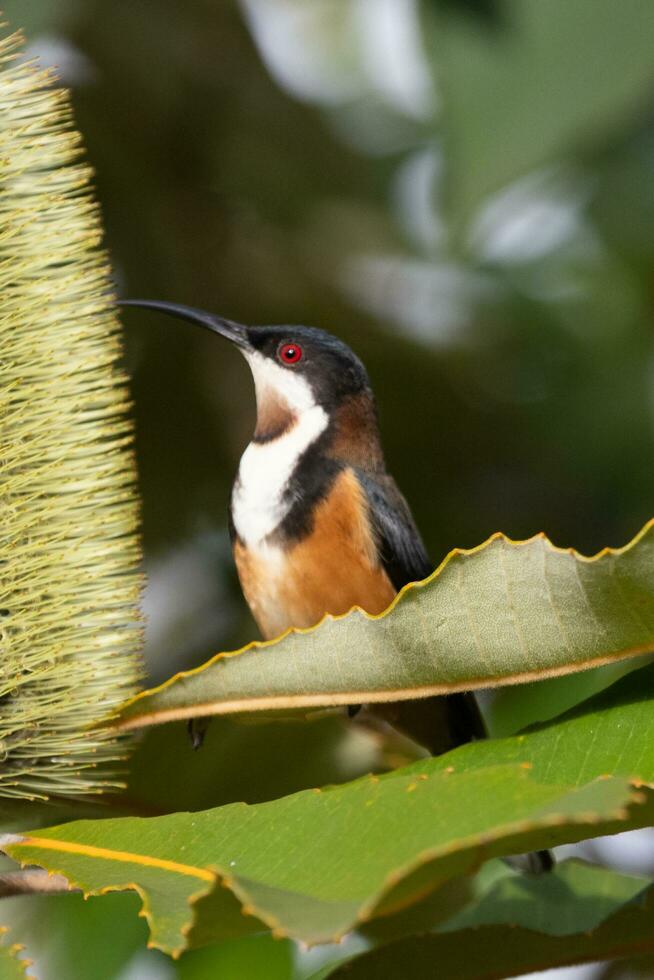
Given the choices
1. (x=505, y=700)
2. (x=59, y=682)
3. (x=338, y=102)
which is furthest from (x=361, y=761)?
(x=338, y=102)

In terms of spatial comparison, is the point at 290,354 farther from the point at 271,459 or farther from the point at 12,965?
the point at 12,965

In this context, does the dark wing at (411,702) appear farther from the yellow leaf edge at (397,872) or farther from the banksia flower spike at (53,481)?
the yellow leaf edge at (397,872)

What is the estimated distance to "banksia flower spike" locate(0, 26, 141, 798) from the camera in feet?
6.88

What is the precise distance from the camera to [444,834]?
4.54 ft

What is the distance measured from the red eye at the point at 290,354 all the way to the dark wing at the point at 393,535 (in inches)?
15.2

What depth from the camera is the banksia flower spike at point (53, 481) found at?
2096 mm

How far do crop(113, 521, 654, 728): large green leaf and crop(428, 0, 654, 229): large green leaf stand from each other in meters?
0.66

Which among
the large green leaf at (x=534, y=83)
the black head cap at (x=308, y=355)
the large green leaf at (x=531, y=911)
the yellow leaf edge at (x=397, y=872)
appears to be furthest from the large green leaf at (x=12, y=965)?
the black head cap at (x=308, y=355)

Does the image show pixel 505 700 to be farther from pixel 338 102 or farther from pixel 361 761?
pixel 338 102

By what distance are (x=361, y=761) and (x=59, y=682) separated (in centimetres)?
114

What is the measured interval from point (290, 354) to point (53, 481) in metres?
1.29

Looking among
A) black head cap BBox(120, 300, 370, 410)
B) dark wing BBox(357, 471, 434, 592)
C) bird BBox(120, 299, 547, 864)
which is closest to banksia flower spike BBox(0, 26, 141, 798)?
bird BBox(120, 299, 547, 864)

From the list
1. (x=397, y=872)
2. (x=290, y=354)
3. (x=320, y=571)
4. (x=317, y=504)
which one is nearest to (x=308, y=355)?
(x=290, y=354)

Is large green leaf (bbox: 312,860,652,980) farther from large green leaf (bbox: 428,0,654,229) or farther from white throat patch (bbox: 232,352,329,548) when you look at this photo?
large green leaf (bbox: 428,0,654,229)
